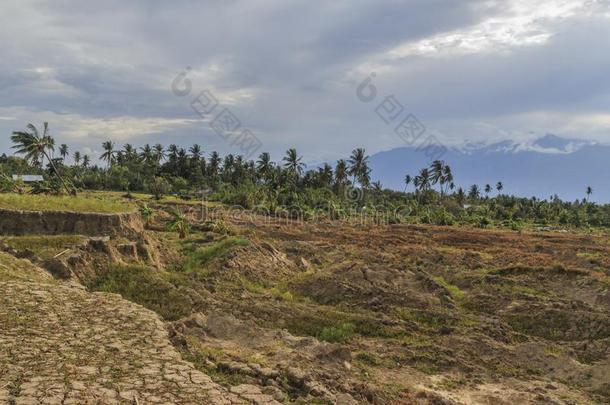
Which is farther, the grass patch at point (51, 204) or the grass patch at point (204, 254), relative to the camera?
the grass patch at point (204, 254)

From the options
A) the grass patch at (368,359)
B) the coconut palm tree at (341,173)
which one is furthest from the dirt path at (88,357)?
the coconut palm tree at (341,173)

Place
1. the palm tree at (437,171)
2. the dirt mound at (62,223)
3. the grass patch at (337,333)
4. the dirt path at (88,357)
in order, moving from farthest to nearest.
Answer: the palm tree at (437,171) → the dirt mound at (62,223) → the grass patch at (337,333) → the dirt path at (88,357)

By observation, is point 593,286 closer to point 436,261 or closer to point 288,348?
point 436,261

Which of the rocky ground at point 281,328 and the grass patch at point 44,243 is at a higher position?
the grass patch at point 44,243

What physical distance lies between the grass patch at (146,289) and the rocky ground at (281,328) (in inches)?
2.7

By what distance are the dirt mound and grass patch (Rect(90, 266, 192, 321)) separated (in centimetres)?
474

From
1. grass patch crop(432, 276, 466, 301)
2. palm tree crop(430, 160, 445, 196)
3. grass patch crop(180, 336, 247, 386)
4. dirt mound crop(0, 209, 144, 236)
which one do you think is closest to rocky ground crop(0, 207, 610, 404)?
grass patch crop(180, 336, 247, 386)

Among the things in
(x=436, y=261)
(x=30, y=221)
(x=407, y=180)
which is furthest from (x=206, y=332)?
(x=407, y=180)

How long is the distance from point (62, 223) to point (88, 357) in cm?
1467

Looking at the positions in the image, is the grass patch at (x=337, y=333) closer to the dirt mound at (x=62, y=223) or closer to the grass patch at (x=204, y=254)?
the grass patch at (x=204, y=254)

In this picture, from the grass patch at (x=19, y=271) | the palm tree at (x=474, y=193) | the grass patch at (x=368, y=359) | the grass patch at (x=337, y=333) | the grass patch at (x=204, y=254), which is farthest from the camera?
the palm tree at (x=474, y=193)

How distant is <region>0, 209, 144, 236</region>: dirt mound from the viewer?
66.3ft

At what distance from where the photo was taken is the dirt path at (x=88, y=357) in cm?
723

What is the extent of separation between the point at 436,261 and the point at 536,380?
2015cm
